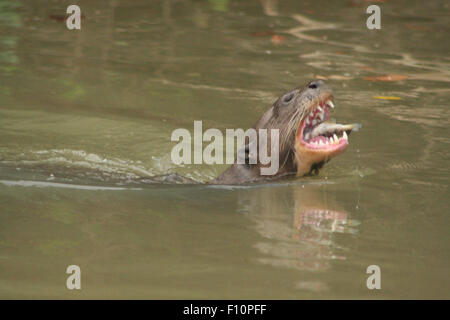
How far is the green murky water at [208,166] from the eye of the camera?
384 centimetres

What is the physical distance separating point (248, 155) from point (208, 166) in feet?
4.69

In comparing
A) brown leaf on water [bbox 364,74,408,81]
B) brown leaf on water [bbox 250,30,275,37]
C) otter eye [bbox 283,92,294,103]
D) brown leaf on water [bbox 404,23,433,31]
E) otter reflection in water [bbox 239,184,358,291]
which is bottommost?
otter reflection in water [bbox 239,184,358,291]

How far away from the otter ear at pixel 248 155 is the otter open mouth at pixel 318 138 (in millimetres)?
326

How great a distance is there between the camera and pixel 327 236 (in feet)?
14.4

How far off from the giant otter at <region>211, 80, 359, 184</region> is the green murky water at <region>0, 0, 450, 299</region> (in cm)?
17

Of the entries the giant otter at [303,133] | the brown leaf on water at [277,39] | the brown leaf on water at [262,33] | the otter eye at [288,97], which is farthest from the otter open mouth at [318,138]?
the brown leaf on water at [262,33]

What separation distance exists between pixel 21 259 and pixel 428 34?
28.5 ft

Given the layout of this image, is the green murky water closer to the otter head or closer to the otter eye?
the otter head

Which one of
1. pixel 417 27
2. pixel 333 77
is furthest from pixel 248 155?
pixel 417 27

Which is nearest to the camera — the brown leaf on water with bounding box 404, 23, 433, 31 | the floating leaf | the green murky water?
the green murky water

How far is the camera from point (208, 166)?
719cm

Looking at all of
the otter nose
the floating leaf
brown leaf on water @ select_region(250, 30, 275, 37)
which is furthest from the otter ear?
brown leaf on water @ select_region(250, 30, 275, 37)

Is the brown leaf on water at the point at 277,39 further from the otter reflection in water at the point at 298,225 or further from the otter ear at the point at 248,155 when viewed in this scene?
the otter reflection in water at the point at 298,225

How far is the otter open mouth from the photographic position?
5.47 meters
